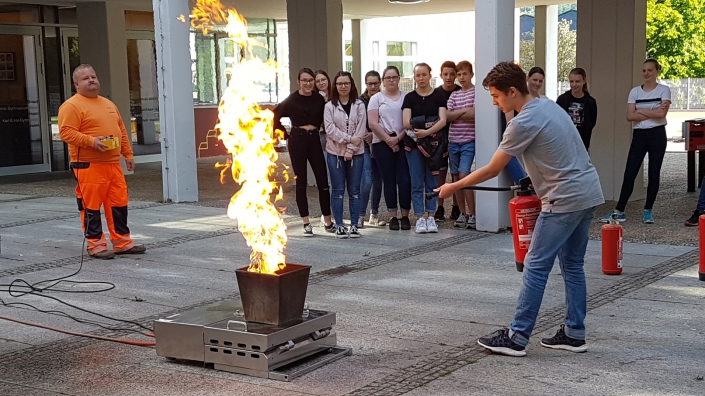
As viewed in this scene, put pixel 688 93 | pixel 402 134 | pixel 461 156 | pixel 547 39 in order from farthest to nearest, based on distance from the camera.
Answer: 1. pixel 688 93
2. pixel 547 39
3. pixel 461 156
4. pixel 402 134

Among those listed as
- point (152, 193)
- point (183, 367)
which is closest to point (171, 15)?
point (152, 193)

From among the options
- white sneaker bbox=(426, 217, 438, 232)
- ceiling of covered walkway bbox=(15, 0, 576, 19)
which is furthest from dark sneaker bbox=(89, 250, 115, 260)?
ceiling of covered walkway bbox=(15, 0, 576, 19)

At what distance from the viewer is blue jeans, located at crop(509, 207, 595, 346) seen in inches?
220

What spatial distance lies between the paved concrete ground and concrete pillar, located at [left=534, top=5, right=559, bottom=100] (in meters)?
16.5

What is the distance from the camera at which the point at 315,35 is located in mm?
16172

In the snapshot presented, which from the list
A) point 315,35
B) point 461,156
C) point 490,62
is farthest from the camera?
point 315,35

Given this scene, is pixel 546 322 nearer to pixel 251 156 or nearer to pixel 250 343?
pixel 250 343

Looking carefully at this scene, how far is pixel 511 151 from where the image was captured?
17.9 ft

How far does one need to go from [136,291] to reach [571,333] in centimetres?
397

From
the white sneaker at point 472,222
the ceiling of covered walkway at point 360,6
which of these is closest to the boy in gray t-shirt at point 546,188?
the white sneaker at point 472,222

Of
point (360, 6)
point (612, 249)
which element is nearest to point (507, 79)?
point (612, 249)

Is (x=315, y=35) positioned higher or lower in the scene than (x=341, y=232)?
higher

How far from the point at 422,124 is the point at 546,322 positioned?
4.51 m

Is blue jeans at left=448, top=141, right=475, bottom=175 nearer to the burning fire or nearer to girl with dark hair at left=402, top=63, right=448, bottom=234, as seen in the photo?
girl with dark hair at left=402, top=63, right=448, bottom=234
